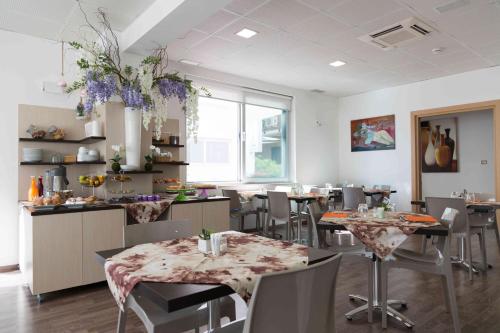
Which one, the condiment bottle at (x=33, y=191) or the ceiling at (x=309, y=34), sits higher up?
the ceiling at (x=309, y=34)

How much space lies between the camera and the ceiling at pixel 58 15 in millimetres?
3594

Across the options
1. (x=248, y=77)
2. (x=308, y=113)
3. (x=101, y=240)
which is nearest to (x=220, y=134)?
(x=248, y=77)

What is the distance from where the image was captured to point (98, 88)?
11.5 feet

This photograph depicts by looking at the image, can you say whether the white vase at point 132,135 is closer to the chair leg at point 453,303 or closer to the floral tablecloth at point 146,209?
the floral tablecloth at point 146,209

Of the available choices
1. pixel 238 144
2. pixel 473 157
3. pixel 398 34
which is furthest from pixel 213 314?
pixel 473 157

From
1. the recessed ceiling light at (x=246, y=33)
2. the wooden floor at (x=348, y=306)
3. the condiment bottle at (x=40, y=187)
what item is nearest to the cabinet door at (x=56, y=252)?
the wooden floor at (x=348, y=306)

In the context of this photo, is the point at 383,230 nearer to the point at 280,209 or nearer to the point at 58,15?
the point at 280,209

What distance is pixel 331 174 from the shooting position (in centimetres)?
813

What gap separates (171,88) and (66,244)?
1.97 meters

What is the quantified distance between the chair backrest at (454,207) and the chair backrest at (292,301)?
2761 mm

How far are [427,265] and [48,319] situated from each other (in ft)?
9.36

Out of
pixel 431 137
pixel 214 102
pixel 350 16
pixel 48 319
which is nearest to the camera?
pixel 48 319

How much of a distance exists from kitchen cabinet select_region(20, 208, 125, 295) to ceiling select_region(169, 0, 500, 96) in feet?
8.71

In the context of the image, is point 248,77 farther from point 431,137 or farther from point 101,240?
point 431,137
